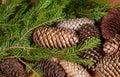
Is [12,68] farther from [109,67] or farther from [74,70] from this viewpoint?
[109,67]

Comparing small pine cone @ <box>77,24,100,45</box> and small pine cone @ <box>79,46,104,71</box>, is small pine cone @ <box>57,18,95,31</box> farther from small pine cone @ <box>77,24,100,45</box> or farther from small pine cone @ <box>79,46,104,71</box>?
small pine cone @ <box>79,46,104,71</box>

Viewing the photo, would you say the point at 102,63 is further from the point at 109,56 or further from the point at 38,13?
the point at 38,13

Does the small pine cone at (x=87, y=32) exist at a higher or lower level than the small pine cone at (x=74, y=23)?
lower

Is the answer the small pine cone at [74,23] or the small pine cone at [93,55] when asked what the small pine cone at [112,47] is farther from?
the small pine cone at [74,23]

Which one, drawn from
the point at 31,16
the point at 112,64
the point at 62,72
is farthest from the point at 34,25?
the point at 112,64

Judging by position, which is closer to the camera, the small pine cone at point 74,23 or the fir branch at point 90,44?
the fir branch at point 90,44

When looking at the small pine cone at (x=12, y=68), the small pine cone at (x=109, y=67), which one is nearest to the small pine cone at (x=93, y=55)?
the small pine cone at (x=109, y=67)

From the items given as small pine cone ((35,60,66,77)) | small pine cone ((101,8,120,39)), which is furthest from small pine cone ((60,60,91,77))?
small pine cone ((101,8,120,39))

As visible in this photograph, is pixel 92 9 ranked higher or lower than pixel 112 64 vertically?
higher
